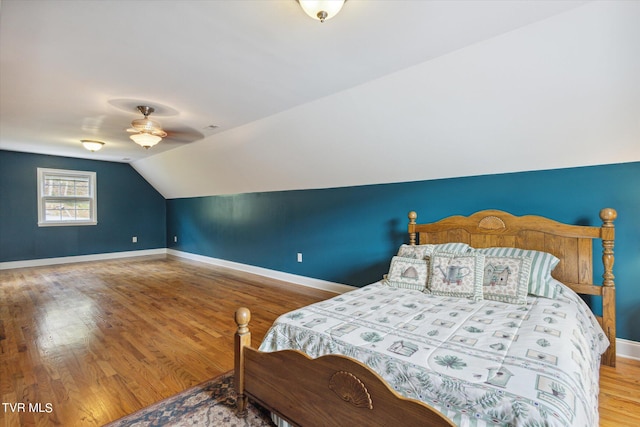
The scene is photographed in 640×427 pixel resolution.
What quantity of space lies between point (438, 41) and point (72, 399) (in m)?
3.28

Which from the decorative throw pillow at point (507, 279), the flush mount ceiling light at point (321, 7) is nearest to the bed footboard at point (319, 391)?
the decorative throw pillow at point (507, 279)

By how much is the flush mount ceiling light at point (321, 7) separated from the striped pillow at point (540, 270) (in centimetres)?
222

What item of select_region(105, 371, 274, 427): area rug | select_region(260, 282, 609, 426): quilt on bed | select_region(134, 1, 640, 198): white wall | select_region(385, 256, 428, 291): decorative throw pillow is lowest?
select_region(105, 371, 274, 427): area rug

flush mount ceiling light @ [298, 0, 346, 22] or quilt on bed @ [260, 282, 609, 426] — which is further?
flush mount ceiling light @ [298, 0, 346, 22]

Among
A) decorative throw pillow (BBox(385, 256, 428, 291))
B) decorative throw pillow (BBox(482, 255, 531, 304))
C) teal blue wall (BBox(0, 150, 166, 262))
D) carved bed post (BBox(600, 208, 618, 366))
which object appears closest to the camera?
decorative throw pillow (BBox(482, 255, 531, 304))

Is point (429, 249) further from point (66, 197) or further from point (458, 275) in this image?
point (66, 197)

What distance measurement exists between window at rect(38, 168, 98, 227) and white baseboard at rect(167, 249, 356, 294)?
227cm

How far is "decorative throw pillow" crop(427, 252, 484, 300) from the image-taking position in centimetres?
233

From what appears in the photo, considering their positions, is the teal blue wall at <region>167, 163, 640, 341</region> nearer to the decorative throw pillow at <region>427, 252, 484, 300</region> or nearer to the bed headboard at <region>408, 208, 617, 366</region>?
the bed headboard at <region>408, 208, 617, 366</region>

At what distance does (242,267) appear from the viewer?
19.1ft

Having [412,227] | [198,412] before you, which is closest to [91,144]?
[198,412]

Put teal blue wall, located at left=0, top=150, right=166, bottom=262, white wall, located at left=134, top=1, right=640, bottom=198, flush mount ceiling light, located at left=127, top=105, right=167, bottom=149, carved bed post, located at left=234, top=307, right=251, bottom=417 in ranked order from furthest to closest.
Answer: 1. teal blue wall, located at left=0, top=150, right=166, bottom=262
2. flush mount ceiling light, located at left=127, top=105, right=167, bottom=149
3. white wall, located at left=134, top=1, right=640, bottom=198
4. carved bed post, located at left=234, top=307, right=251, bottom=417

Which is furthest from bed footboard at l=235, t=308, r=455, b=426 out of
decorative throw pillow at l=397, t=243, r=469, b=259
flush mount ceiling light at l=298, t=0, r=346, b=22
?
decorative throw pillow at l=397, t=243, r=469, b=259

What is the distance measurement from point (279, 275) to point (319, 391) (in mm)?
3808
